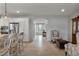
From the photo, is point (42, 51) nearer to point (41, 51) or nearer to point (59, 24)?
point (41, 51)

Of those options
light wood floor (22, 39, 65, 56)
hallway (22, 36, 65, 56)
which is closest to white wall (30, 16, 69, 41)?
light wood floor (22, 39, 65, 56)

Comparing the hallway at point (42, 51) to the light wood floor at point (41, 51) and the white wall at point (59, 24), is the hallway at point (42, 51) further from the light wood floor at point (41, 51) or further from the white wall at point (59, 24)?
the white wall at point (59, 24)

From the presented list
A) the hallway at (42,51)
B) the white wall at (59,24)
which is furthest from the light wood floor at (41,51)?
the white wall at (59,24)

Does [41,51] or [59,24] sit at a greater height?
[59,24]

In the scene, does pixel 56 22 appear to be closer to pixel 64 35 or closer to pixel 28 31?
pixel 64 35

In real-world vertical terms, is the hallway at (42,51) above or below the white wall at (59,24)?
below

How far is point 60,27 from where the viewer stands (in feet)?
33.2

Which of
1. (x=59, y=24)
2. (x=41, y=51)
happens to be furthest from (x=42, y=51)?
(x=59, y=24)

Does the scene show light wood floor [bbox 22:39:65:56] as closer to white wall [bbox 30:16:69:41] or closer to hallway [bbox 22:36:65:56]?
hallway [bbox 22:36:65:56]

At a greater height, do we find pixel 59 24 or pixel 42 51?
pixel 59 24

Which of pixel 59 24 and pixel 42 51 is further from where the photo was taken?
pixel 59 24

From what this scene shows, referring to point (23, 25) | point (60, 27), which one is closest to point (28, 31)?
point (23, 25)

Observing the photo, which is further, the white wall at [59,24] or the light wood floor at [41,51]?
the white wall at [59,24]

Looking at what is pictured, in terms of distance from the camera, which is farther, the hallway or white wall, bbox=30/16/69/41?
white wall, bbox=30/16/69/41
